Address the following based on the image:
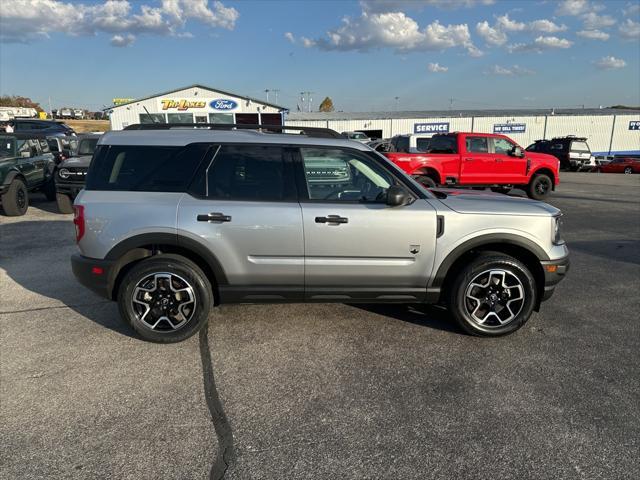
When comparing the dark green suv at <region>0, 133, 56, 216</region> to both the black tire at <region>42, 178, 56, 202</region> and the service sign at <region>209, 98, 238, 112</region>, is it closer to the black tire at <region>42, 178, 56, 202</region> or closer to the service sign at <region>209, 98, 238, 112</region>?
the black tire at <region>42, 178, 56, 202</region>

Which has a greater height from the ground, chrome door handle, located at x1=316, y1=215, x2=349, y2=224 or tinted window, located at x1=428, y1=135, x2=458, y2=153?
tinted window, located at x1=428, y1=135, x2=458, y2=153

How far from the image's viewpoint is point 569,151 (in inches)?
953

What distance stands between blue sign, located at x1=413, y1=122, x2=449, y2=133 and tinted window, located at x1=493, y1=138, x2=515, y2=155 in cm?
2676

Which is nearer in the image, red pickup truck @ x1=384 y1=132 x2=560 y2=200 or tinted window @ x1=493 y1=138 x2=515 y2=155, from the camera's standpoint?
red pickup truck @ x1=384 y1=132 x2=560 y2=200

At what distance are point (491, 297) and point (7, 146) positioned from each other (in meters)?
10.9

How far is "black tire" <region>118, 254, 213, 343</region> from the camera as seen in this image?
3.65 m

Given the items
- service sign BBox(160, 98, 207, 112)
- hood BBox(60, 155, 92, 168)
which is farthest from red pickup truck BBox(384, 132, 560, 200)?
service sign BBox(160, 98, 207, 112)

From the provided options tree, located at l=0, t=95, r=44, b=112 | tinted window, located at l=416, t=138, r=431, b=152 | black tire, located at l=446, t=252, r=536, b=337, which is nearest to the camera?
black tire, located at l=446, t=252, r=536, b=337

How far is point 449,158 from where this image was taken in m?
11.8

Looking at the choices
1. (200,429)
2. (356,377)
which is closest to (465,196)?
(356,377)

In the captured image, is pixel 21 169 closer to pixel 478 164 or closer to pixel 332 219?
pixel 332 219

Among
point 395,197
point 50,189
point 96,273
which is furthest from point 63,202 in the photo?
point 395,197

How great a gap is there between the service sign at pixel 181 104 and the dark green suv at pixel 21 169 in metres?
21.0

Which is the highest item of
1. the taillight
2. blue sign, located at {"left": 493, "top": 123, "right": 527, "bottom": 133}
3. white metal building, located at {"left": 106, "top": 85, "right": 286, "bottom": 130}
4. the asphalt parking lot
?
white metal building, located at {"left": 106, "top": 85, "right": 286, "bottom": 130}
